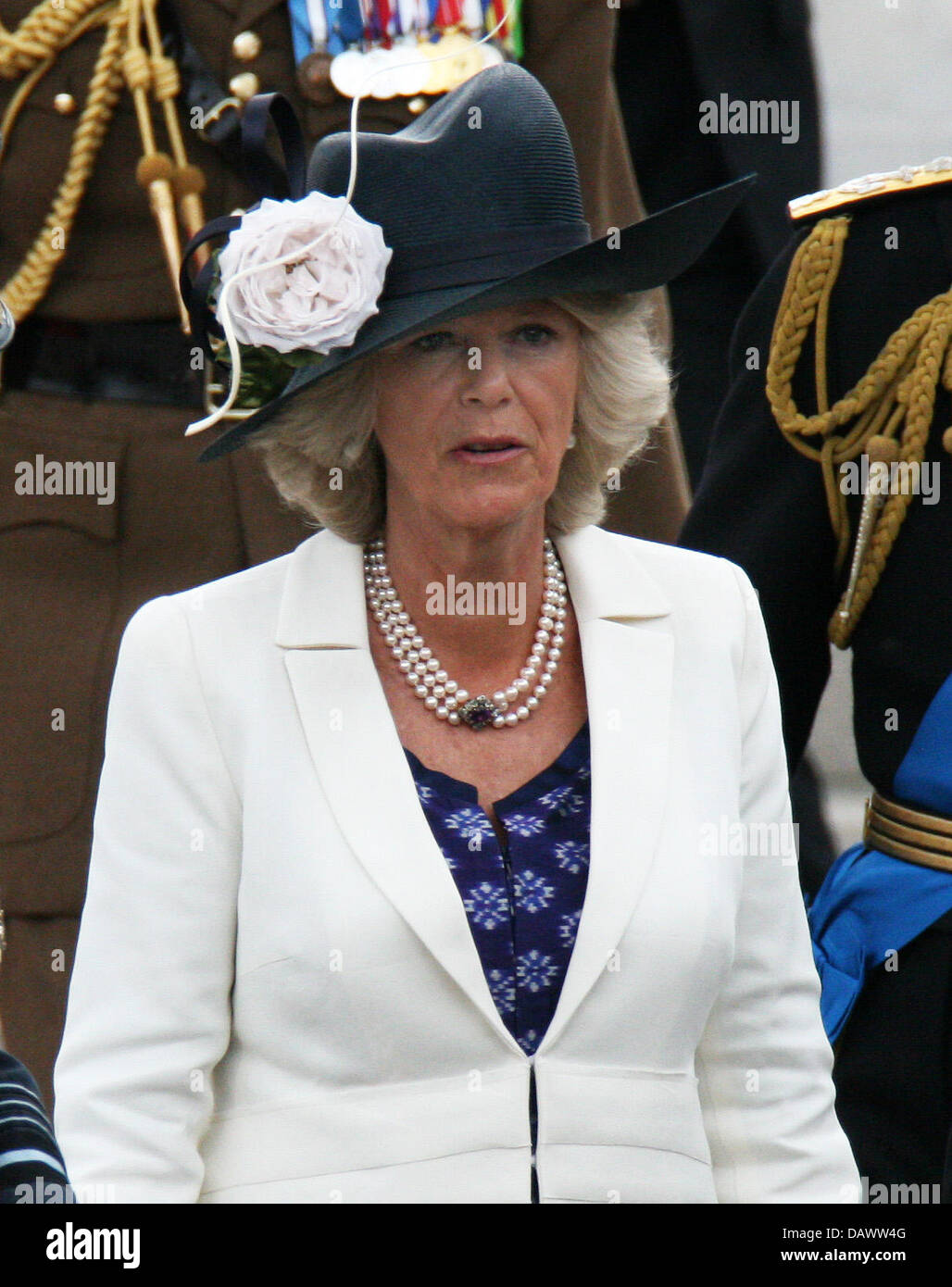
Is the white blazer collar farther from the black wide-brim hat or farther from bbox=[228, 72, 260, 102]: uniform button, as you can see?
bbox=[228, 72, 260, 102]: uniform button

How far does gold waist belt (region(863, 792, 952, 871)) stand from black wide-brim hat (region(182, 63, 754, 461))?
0.75 meters

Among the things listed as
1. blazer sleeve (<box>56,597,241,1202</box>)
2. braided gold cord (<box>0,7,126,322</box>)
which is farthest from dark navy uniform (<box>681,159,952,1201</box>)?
braided gold cord (<box>0,7,126,322</box>)

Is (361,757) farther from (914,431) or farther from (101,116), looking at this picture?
(101,116)

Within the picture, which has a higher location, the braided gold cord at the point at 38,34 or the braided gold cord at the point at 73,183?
the braided gold cord at the point at 38,34

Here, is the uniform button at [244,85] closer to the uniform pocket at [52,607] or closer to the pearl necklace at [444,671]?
the uniform pocket at [52,607]

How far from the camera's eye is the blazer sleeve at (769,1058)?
9.04 feet

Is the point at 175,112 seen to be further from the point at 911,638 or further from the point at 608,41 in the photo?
the point at 911,638

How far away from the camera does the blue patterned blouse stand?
2.64 m

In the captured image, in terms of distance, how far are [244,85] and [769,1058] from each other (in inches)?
62.2

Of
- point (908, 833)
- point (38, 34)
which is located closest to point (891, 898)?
point (908, 833)

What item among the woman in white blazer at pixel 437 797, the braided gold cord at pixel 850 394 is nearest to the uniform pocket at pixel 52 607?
the woman in white blazer at pixel 437 797

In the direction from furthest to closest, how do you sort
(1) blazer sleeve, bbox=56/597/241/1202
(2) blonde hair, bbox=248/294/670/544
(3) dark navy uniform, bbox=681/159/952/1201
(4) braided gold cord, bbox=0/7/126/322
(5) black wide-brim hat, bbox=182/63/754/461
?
1. (4) braided gold cord, bbox=0/7/126/322
2. (3) dark navy uniform, bbox=681/159/952/1201
3. (2) blonde hair, bbox=248/294/670/544
4. (5) black wide-brim hat, bbox=182/63/754/461
5. (1) blazer sleeve, bbox=56/597/241/1202
